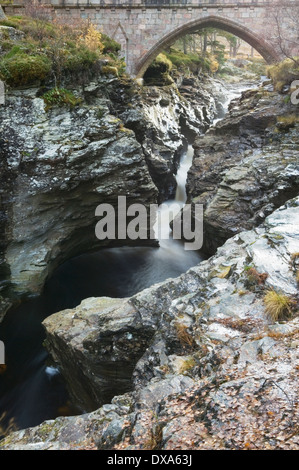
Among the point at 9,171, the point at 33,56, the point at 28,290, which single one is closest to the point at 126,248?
the point at 28,290

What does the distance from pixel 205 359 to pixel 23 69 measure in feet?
36.4

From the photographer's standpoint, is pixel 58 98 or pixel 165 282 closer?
pixel 165 282

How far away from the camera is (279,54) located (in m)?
21.3

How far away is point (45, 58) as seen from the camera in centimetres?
1190

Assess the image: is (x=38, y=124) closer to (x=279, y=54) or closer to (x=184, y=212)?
(x=184, y=212)

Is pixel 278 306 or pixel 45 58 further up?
pixel 45 58

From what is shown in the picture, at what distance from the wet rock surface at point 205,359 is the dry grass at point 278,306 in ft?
0.25

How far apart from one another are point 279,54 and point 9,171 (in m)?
19.2

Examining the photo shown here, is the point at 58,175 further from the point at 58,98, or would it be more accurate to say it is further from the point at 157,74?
the point at 157,74

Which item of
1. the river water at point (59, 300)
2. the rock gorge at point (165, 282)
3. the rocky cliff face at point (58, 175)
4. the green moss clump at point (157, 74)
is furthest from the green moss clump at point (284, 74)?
the green moss clump at point (157, 74)

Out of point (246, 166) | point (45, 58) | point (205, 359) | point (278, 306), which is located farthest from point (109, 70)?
point (205, 359)

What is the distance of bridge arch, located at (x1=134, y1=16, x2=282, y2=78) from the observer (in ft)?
70.3

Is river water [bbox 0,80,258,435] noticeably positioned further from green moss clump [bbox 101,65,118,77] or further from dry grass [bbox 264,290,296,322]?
green moss clump [bbox 101,65,118,77]

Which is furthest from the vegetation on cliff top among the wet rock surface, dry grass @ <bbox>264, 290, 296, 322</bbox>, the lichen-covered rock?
dry grass @ <bbox>264, 290, 296, 322</bbox>
